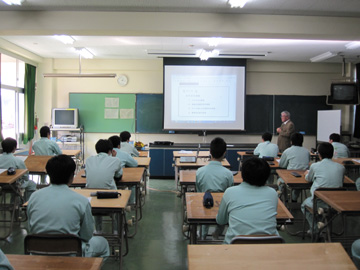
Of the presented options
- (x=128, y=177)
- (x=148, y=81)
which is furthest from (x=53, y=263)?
(x=148, y=81)

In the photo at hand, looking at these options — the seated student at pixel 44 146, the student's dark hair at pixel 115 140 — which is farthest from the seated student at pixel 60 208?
the seated student at pixel 44 146

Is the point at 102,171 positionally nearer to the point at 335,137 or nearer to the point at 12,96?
the point at 335,137

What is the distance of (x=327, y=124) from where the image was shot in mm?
7898

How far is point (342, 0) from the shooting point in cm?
405

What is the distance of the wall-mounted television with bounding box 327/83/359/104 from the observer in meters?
7.73

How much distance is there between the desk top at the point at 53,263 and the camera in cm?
156

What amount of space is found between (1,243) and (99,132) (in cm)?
498

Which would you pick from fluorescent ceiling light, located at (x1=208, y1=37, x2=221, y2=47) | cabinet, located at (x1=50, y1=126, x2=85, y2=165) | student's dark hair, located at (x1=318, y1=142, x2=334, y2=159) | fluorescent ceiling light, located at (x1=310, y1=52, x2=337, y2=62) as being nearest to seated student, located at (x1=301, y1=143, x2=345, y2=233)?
student's dark hair, located at (x1=318, y1=142, x2=334, y2=159)

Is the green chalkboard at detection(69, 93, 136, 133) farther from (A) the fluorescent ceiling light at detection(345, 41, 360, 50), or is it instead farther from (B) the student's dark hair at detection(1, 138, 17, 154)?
(A) the fluorescent ceiling light at detection(345, 41, 360, 50)

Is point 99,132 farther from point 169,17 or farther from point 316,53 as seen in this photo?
point 316,53

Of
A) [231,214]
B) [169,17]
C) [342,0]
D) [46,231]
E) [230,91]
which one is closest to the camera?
[46,231]

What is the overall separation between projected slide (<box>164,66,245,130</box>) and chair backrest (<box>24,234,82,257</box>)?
624 centimetres

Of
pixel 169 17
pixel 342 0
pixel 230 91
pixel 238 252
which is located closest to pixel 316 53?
pixel 230 91

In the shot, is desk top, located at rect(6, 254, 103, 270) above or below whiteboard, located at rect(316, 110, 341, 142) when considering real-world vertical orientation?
below
